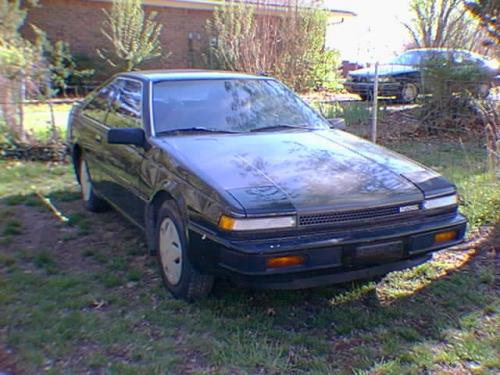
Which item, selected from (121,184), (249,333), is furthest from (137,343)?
(121,184)

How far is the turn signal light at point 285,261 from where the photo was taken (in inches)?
129

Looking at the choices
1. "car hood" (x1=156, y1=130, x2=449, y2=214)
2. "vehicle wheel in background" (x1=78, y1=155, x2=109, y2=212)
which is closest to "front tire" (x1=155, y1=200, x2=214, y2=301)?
"car hood" (x1=156, y1=130, x2=449, y2=214)

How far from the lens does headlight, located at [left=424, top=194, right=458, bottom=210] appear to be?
3.73 meters

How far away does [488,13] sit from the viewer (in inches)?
280

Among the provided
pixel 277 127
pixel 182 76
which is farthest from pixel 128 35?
pixel 277 127

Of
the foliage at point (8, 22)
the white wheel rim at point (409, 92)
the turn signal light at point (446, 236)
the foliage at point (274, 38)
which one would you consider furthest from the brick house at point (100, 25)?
the turn signal light at point (446, 236)

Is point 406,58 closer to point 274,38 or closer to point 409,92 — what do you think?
point 409,92

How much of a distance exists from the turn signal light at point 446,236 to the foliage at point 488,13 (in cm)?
405

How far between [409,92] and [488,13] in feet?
19.4

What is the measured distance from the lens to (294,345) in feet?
11.2

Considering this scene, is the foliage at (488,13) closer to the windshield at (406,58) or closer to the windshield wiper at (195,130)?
the windshield wiper at (195,130)

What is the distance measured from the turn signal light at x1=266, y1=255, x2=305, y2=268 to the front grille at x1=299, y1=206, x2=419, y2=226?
199mm

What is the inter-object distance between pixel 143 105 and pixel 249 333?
82.5 inches

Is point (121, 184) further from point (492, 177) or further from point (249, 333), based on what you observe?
point (492, 177)
